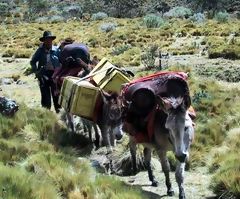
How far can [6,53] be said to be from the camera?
2972cm

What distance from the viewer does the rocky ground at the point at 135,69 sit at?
25.8ft

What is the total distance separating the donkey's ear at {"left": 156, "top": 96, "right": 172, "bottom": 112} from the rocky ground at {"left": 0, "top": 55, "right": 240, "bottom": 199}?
1.34 meters

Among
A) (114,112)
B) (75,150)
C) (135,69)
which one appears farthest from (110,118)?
(135,69)

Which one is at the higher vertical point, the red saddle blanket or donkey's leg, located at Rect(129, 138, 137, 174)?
the red saddle blanket

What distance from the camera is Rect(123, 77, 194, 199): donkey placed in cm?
671

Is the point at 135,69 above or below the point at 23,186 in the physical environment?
below

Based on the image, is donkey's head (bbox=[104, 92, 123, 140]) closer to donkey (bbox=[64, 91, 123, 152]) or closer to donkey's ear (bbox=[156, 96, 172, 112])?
donkey (bbox=[64, 91, 123, 152])

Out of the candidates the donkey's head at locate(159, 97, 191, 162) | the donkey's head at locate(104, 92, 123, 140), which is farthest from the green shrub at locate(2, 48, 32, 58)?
the donkey's head at locate(159, 97, 191, 162)

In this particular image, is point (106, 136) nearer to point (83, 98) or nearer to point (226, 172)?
point (83, 98)

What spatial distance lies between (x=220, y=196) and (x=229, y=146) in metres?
2.32

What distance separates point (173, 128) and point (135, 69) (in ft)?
44.7

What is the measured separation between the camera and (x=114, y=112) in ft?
27.6

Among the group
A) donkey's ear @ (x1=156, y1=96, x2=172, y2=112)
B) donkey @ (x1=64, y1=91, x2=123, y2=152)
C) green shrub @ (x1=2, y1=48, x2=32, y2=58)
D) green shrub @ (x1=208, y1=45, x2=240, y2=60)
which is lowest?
green shrub @ (x1=2, y1=48, x2=32, y2=58)

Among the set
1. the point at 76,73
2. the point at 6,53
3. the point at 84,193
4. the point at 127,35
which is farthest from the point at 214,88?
the point at 127,35
